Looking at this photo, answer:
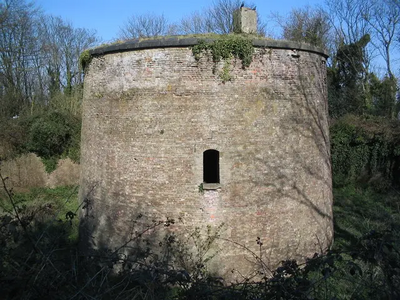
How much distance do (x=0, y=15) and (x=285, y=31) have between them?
74.7 ft

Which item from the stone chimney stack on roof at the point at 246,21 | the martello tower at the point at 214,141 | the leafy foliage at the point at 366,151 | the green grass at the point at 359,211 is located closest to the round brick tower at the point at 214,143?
the martello tower at the point at 214,141

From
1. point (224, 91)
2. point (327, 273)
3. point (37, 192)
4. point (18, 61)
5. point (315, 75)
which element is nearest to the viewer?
point (327, 273)

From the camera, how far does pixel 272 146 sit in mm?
8758

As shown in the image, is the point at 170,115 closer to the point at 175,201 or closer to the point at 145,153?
the point at 145,153

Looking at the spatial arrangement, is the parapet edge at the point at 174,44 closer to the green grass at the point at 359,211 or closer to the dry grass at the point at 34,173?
the green grass at the point at 359,211

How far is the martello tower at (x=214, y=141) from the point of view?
8.38m

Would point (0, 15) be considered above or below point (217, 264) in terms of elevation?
above

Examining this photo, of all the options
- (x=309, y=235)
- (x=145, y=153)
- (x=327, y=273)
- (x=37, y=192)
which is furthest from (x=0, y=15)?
(x=327, y=273)

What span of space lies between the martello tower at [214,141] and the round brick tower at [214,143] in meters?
0.02

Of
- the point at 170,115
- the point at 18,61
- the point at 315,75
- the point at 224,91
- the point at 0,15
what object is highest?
the point at 0,15

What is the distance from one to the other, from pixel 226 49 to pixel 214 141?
217 cm

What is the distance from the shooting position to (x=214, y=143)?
8.40 m

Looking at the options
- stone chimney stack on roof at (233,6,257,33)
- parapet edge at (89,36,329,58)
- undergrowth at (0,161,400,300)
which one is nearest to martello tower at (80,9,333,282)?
parapet edge at (89,36,329,58)

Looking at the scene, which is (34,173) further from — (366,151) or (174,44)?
(366,151)
